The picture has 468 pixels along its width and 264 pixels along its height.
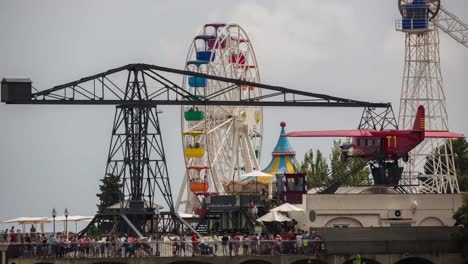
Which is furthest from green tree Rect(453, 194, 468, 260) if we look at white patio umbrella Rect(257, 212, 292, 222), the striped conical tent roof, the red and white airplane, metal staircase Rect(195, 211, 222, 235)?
→ the striped conical tent roof

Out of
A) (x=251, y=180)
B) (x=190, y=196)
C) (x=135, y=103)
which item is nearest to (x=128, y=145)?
(x=135, y=103)

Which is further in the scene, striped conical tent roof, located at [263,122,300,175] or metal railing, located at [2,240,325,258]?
striped conical tent roof, located at [263,122,300,175]

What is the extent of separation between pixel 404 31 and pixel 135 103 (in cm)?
4090

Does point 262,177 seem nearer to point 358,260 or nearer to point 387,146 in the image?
point 387,146

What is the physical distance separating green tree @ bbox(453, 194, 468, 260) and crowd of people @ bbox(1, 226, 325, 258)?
8085 millimetres

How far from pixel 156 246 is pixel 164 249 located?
0.60 metres

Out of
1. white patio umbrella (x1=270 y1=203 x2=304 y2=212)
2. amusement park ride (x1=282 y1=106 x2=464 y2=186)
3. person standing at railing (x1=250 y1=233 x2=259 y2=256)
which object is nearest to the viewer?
person standing at railing (x1=250 y1=233 x2=259 y2=256)

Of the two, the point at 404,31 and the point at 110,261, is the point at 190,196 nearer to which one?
the point at 404,31

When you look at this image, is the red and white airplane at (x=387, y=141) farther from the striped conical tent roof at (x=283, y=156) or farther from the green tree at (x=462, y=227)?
the striped conical tent roof at (x=283, y=156)

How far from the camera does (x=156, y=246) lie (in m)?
111

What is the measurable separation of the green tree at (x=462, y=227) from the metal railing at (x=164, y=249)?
8.09 meters

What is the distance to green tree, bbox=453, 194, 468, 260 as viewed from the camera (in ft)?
372

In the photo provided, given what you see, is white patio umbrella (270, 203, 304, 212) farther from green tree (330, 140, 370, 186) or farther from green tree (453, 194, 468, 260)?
green tree (330, 140, 370, 186)

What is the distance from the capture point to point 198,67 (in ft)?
573
